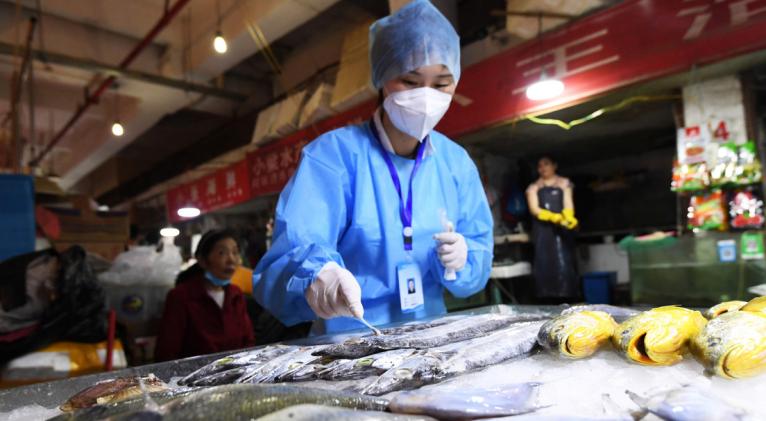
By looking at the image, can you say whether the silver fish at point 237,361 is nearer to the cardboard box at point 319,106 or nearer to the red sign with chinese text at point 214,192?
the cardboard box at point 319,106

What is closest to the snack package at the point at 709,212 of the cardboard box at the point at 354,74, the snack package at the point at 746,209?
the snack package at the point at 746,209

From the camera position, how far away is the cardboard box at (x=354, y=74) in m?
5.64

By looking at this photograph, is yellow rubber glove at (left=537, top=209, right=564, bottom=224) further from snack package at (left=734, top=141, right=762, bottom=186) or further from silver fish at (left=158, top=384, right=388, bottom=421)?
silver fish at (left=158, top=384, right=388, bottom=421)

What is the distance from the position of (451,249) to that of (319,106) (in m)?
4.86

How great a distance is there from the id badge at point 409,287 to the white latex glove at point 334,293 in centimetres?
41

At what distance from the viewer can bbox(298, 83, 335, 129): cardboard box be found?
20.6ft

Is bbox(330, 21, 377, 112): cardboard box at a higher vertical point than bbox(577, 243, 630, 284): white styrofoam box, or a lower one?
higher

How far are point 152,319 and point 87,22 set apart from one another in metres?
4.64

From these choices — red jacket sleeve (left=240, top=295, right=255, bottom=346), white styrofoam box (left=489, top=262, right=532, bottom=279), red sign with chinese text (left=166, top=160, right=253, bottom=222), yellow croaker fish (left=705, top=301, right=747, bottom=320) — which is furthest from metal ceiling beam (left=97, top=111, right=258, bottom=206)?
yellow croaker fish (left=705, top=301, right=747, bottom=320)

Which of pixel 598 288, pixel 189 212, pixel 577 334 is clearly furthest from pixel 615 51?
pixel 189 212

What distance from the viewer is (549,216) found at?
5793 mm

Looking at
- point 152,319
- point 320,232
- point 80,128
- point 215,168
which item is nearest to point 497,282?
point 152,319

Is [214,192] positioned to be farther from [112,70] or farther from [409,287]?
[409,287]

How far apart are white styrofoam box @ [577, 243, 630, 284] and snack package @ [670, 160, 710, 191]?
3.24 meters
